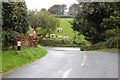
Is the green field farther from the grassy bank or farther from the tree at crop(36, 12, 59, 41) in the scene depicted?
the grassy bank

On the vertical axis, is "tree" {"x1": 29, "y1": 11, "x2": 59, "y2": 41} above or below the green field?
above

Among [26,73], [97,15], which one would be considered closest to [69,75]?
[26,73]

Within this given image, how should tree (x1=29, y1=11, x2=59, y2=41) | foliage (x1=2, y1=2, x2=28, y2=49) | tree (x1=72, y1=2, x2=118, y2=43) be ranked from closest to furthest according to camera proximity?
foliage (x1=2, y1=2, x2=28, y2=49), tree (x1=72, y1=2, x2=118, y2=43), tree (x1=29, y1=11, x2=59, y2=41)

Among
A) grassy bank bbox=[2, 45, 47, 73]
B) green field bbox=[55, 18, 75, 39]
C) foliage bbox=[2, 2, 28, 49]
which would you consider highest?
foliage bbox=[2, 2, 28, 49]

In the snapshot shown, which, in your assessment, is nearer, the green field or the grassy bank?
the grassy bank

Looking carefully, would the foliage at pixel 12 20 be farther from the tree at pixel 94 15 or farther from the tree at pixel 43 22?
the tree at pixel 43 22

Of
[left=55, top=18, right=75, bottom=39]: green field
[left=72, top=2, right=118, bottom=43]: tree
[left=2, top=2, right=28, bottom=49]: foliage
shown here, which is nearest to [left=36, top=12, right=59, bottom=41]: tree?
[left=55, top=18, right=75, bottom=39]: green field

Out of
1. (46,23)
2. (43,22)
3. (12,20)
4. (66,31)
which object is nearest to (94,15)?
Result: (12,20)

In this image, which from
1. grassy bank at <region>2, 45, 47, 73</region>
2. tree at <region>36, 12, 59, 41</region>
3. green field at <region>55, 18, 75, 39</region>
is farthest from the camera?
green field at <region>55, 18, 75, 39</region>

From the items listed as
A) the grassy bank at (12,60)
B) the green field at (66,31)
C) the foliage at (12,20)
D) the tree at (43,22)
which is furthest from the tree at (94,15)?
the green field at (66,31)

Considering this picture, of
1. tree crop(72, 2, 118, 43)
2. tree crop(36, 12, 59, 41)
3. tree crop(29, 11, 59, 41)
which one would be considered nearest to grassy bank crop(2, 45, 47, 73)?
tree crop(72, 2, 118, 43)

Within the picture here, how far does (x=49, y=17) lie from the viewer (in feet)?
200

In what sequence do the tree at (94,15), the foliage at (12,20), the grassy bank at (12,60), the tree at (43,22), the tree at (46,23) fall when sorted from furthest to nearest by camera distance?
the tree at (46,23) < the tree at (43,22) < the tree at (94,15) < the foliage at (12,20) < the grassy bank at (12,60)

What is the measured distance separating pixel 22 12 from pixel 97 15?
525 inches
